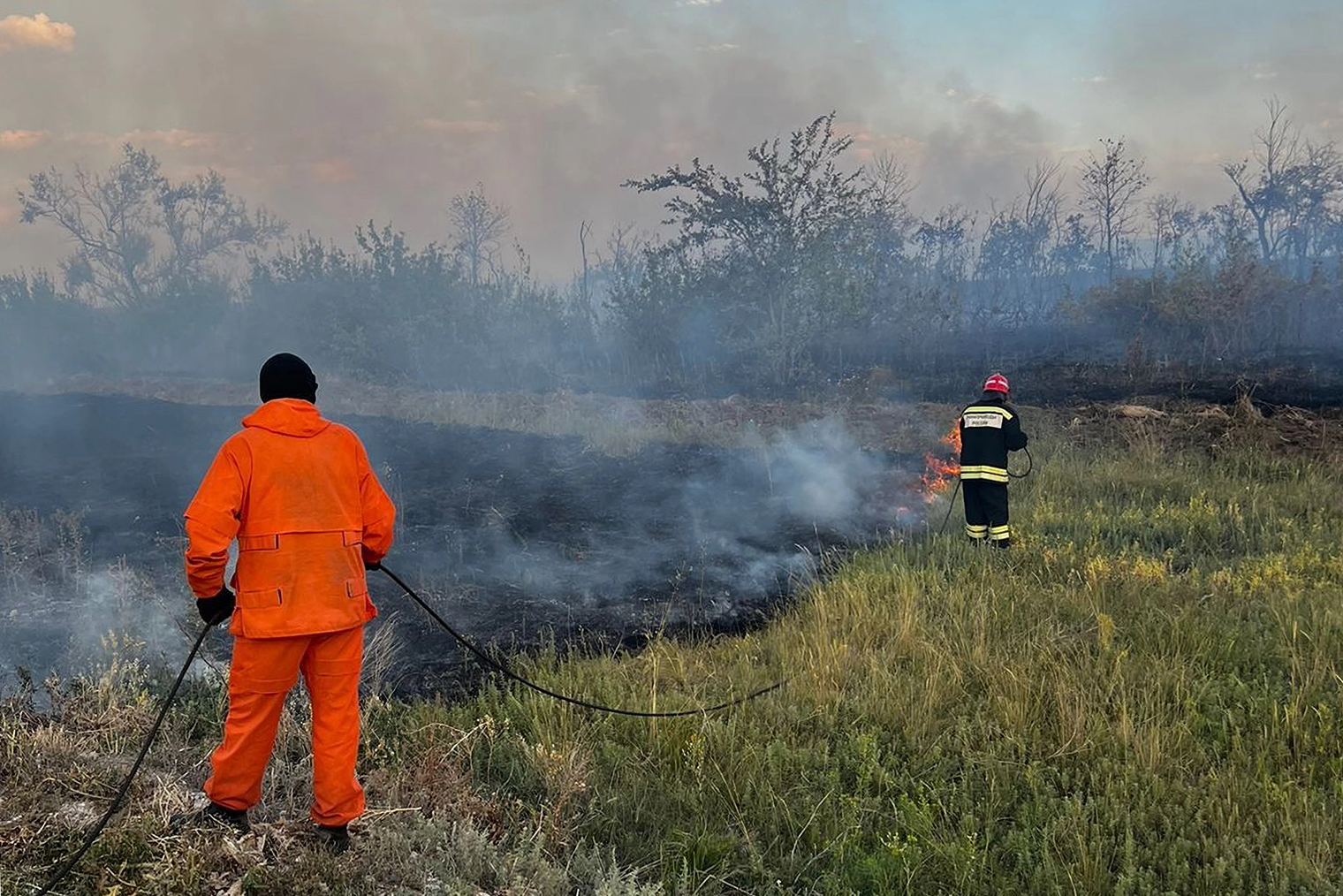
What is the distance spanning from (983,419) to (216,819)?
21.6 feet

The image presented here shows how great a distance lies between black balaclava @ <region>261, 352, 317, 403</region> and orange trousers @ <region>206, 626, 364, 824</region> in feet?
2.98

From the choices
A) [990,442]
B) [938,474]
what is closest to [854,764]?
[990,442]

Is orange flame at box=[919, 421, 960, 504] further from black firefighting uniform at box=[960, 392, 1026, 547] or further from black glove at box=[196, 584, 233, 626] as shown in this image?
black glove at box=[196, 584, 233, 626]

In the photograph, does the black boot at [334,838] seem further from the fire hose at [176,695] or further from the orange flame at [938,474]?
the orange flame at [938,474]

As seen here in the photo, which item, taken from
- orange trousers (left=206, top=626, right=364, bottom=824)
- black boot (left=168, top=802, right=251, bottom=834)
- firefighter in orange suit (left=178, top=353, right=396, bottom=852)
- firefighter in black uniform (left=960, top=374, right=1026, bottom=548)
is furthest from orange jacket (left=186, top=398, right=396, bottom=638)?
firefighter in black uniform (left=960, top=374, right=1026, bottom=548)

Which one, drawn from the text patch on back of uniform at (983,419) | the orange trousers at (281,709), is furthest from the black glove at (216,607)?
the text patch on back of uniform at (983,419)

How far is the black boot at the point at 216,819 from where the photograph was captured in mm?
2992

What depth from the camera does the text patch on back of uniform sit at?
738 cm

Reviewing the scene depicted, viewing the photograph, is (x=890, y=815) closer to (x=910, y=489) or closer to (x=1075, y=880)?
(x=1075, y=880)

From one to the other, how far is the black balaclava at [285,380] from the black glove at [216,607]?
0.75 meters

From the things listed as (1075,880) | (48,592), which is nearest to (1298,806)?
(1075,880)

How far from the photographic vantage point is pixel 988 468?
7.33 meters

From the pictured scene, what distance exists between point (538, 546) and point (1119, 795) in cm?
571

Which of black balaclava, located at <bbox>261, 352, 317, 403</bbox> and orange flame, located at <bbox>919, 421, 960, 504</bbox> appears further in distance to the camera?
orange flame, located at <bbox>919, 421, 960, 504</bbox>
